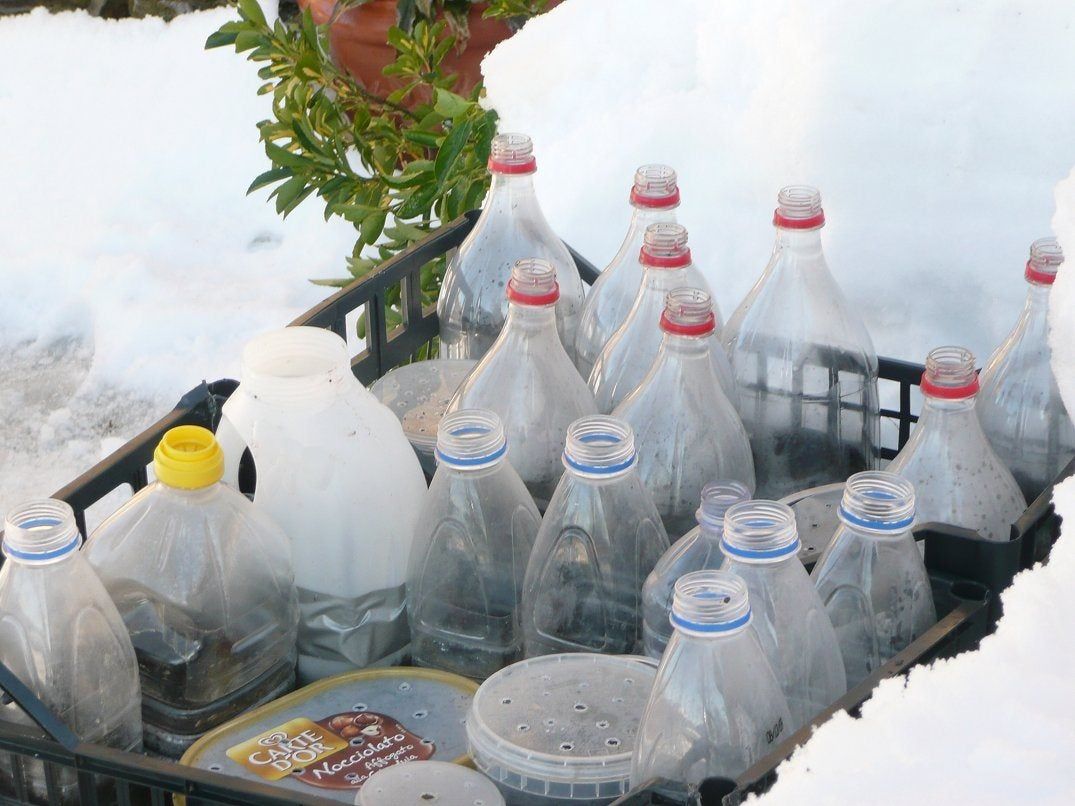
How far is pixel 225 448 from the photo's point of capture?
1.12 meters

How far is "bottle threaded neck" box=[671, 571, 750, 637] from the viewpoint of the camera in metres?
0.82

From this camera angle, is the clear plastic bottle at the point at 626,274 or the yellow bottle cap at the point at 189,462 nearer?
the yellow bottle cap at the point at 189,462

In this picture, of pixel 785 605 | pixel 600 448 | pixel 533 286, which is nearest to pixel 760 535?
pixel 785 605

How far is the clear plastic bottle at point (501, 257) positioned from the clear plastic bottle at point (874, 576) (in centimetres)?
50

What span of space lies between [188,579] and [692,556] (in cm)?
36

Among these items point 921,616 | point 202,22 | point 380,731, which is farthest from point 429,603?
point 202,22

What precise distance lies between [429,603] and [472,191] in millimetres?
973

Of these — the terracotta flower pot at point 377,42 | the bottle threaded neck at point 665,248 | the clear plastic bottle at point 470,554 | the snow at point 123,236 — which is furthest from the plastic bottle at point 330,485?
the terracotta flower pot at point 377,42

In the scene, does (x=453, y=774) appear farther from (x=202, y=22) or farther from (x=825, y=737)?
(x=202, y=22)

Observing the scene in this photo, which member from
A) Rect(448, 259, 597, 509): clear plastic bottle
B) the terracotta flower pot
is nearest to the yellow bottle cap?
Rect(448, 259, 597, 509): clear plastic bottle

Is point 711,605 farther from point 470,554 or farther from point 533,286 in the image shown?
point 533,286

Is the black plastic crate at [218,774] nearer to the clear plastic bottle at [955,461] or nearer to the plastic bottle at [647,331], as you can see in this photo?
the clear plastic bottle at [955,461]

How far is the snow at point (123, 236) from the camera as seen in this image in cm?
293

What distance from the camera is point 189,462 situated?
40.0 inches
